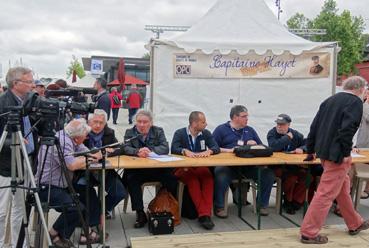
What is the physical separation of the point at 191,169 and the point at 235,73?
2.42 meters

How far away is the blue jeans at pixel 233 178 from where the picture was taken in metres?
4.72

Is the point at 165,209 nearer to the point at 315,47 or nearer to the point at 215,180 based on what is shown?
the point at 215,180

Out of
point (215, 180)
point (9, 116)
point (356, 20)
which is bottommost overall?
point (215, 180)

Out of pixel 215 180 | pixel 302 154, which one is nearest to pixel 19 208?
pixel 215 180


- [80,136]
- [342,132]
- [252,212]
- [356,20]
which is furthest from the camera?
A: [356,20]

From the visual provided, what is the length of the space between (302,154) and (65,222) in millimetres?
2674

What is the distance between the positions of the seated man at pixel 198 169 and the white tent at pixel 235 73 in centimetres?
162

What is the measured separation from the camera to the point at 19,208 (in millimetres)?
3473

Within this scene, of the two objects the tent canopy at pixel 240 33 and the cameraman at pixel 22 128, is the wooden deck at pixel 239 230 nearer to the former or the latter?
the cameraman at pixel 22 128

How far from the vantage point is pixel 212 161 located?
4258 millimetres

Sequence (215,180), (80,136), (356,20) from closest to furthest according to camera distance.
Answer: (80,136)
(215,180)
(356,20)

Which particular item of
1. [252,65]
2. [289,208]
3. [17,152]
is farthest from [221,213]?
[252,65]

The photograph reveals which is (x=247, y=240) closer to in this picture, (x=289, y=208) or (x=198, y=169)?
(x=198, y=169)

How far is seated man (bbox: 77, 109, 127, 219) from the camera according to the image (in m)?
4.26
